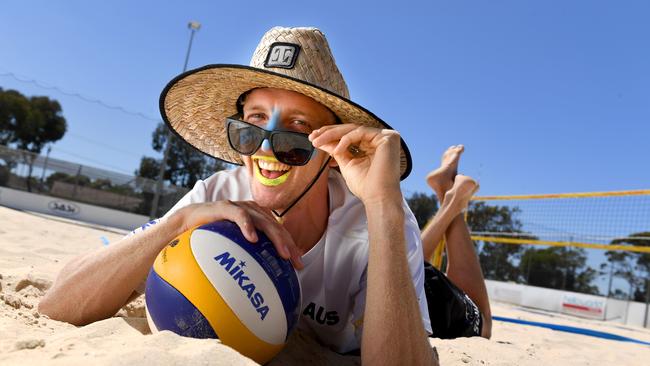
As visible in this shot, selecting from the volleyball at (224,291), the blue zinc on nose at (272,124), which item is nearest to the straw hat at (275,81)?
the blue zinc on nose at (272,124)

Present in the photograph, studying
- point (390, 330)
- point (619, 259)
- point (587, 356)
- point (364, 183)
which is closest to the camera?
point (390, 330)

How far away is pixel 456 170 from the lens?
165 inches

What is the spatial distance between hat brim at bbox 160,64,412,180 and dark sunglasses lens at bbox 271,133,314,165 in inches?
7.3

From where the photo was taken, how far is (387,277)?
62.2 inches

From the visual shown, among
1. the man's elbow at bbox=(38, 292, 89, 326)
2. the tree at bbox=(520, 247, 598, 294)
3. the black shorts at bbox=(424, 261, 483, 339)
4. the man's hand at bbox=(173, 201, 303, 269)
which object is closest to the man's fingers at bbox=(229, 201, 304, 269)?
the man's hand at bbox=(173, 201, 303, 269)

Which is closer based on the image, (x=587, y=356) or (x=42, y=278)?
(x=42, y=278)

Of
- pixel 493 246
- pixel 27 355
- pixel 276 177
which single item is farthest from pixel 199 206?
pixel 493 246

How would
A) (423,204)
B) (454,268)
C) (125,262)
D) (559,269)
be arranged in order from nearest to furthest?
(125,262) < (454,268) < (559,269) < (423,204)

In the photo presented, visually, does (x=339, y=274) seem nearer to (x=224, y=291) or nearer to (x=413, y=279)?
(x=413, y=279)

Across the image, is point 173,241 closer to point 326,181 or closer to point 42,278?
point 326,181

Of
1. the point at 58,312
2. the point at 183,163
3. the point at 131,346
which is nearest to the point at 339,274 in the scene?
the point at 131,346

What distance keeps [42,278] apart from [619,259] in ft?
43.5

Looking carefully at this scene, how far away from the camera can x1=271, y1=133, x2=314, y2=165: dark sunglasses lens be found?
1.97 metres

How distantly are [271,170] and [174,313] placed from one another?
2.25ft
